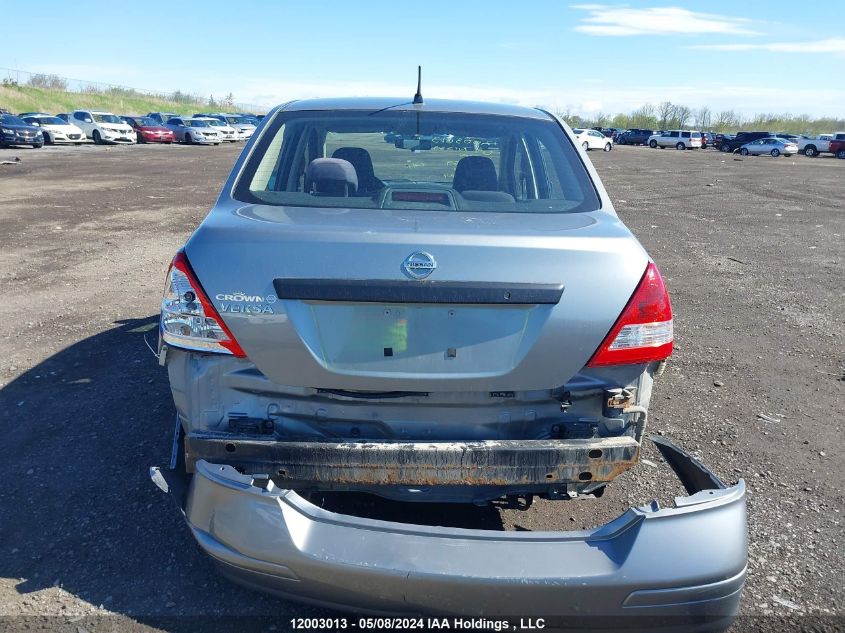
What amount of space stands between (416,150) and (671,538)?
2.31 m

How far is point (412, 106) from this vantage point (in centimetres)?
362

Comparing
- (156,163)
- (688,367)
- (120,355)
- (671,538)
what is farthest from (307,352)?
(156,163)

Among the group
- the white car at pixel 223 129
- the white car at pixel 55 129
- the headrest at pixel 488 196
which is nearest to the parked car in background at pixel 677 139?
the white car at pixel 223 129

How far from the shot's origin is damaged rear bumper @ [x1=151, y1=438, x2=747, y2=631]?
2104mm

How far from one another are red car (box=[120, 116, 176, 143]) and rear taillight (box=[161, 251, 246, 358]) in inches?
1760

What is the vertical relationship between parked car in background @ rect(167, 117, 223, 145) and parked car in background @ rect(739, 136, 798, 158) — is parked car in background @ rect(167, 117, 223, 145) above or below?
below

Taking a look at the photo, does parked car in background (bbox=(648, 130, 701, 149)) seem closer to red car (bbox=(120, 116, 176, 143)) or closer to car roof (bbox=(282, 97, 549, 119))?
red car (bbox=(120, 116, 176, 143))

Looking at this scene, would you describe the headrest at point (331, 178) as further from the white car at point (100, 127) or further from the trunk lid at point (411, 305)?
the white car at point (100, 127)

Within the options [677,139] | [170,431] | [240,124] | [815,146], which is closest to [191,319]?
[170,431]

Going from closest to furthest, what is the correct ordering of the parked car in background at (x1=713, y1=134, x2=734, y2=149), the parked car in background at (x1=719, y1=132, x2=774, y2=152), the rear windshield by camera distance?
1. the rear windshield
2. the parked car in background at (x1=719, y1=132, x2=774, y2=152)
3. the parked car in background at (x1=713, y1=134, x2=734, y2=149)

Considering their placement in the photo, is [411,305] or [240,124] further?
[240,124]

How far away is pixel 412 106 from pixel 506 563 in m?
2.39

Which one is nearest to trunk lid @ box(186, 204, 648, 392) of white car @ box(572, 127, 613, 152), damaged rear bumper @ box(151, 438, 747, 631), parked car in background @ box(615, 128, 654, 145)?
damaged rear bumper @ box(151, 438, 747, 631)

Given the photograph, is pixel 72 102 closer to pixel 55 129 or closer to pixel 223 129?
pixel 223 129
